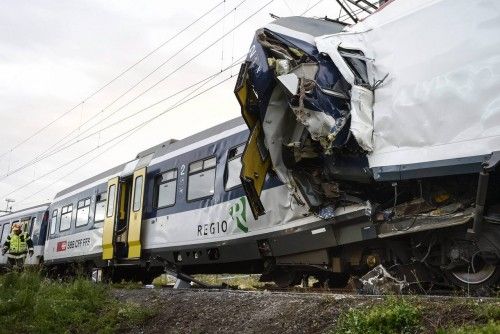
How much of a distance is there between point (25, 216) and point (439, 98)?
1933cm

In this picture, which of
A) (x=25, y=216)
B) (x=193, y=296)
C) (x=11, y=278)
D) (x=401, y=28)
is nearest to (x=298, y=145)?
(x=401, y=28)

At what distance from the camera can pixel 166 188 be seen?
10.6 metres

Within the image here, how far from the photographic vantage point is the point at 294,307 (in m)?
4.38

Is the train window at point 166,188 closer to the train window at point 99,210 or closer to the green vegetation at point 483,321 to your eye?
the train window at point 99,210

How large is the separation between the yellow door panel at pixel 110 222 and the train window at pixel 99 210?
444mm

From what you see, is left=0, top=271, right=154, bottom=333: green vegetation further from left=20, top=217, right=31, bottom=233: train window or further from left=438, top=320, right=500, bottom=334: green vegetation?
left=20, top=217, right=31, bottom=233: train window

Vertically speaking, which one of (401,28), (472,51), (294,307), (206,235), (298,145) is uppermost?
(401,28)

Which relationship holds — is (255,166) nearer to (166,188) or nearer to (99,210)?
(166,188)

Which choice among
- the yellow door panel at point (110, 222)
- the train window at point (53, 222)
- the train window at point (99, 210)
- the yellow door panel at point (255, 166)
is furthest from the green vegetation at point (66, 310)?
the train window at point (53, 222)

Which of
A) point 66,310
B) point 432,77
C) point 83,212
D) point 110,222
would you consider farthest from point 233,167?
point 83,212

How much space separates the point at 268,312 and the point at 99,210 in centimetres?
985

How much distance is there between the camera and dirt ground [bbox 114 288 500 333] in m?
3.40

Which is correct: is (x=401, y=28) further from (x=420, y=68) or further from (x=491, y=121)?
(x=491, y=121)

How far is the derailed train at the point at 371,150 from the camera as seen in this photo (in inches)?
188
